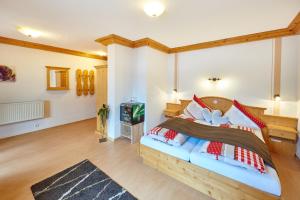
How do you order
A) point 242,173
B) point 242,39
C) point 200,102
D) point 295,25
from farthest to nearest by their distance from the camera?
point 200,102, point 242,39, point 295,25, point 242,173

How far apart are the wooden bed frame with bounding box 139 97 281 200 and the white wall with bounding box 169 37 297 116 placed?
2319mm

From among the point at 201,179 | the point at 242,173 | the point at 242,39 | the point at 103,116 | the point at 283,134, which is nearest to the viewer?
the point at 242,173

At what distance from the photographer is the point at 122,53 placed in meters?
3.68

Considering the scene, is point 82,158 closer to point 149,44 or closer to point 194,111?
point 194,111

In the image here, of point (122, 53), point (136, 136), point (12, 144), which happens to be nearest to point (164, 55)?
A: point (122, 53)

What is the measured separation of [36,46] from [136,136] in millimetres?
3707

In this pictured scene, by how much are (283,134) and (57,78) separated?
593 cm

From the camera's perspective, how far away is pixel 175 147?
2.24 metres

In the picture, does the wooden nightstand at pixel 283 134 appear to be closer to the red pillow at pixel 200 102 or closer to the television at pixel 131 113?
the red pillow at pixel 200 102

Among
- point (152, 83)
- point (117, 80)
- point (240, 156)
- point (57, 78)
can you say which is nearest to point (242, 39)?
point (152, 83)

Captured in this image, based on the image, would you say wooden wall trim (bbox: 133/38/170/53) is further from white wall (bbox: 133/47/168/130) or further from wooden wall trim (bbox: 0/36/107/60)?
wooden wall trim (bbox: 0/36/107/60)

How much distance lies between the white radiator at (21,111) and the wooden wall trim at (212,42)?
2546mm

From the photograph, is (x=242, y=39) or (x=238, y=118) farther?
(x=242, y=39)

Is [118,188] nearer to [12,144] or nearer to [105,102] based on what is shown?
[105,102]
